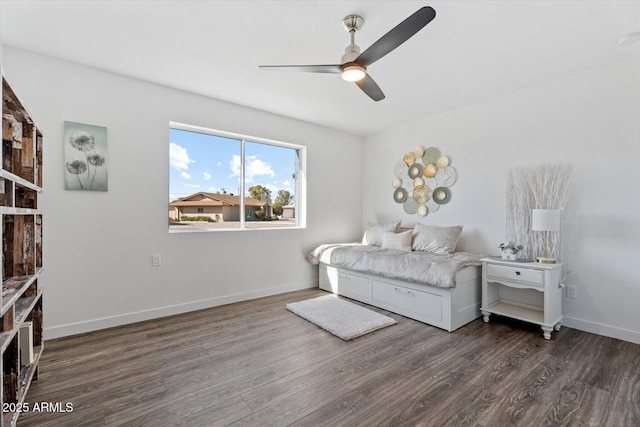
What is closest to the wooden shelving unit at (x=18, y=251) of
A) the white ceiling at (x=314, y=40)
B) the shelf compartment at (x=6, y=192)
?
the shelf compartment at (x=6, y=192)

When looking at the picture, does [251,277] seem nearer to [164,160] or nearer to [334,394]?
[164,160]

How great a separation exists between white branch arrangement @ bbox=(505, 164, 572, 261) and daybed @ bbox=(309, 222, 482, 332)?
20.6 inches

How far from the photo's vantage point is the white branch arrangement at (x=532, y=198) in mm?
3033

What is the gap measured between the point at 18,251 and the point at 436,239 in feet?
12.3

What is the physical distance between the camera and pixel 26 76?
2.56 m

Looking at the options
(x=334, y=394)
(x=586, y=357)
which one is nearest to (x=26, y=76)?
(x=334, y=394)

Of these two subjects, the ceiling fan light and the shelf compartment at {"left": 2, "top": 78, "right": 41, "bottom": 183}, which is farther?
the ceiling fan light

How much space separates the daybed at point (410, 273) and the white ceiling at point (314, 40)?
1.79 metres

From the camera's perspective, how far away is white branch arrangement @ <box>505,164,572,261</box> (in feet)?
9.95

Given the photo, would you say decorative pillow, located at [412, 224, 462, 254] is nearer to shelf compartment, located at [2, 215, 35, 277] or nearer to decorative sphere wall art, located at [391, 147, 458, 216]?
decorative sphere wall art, located at [391, 147, 458, 216]

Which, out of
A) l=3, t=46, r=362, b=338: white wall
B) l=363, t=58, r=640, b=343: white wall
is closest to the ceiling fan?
l=3, t=46, r=362, b=338: white wall

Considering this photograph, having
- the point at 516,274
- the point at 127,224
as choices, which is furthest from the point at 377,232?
the point at 127,224

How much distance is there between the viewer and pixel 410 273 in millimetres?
3211

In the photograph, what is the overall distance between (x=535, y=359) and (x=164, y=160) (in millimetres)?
3877
